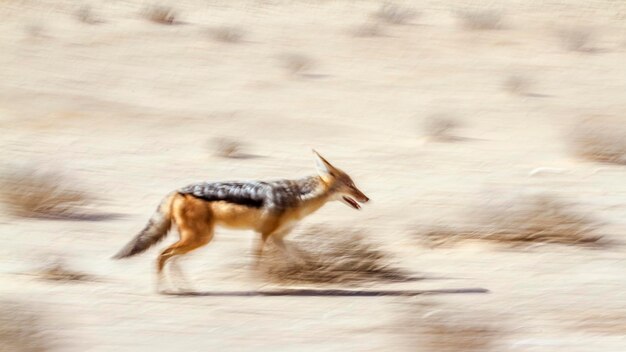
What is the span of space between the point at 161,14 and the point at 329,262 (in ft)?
42.6

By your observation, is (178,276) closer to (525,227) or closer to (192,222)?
(192,222)

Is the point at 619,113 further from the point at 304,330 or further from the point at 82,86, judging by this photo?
the point at 304,330

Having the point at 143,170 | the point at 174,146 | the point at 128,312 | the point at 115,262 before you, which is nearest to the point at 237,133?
the point at 174,146

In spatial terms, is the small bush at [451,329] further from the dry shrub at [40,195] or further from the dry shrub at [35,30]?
the dry shrub at [35,30]

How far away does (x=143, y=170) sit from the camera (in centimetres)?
1559

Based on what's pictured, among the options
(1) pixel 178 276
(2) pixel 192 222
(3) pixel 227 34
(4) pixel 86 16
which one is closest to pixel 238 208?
(2) pixel 192 222

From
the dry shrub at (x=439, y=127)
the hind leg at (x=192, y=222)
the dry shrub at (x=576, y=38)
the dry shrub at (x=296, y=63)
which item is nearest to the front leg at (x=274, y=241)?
the hind leg at (x=192, y=222)

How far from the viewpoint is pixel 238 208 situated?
10.6 meters

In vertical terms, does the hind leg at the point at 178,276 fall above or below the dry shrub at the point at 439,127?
below

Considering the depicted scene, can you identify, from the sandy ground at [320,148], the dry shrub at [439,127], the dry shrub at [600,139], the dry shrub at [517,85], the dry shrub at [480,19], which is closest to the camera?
the sandy ground at [320,148]

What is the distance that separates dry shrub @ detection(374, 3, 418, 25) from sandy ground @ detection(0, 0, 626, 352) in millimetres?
223

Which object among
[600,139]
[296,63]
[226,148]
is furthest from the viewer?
[296,63]

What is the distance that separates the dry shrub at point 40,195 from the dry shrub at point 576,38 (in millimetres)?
10264

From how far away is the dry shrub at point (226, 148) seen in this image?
1644 centimetres
